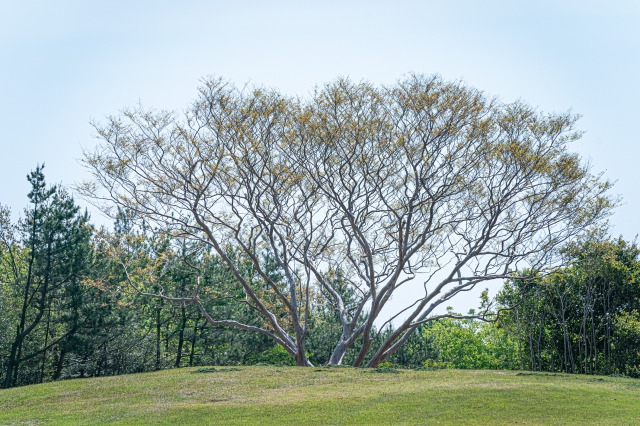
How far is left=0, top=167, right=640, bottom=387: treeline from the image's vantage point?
2611cm

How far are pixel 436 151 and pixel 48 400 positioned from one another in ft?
46.8

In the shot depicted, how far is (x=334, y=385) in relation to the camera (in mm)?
18000

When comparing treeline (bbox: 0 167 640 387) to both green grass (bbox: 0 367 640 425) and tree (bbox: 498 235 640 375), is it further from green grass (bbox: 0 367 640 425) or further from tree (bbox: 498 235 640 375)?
green grass (bbox: 0 367 640 425)

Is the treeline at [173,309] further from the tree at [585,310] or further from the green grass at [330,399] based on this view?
the green grass at [330,399]

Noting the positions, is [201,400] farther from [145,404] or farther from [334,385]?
[334,385]

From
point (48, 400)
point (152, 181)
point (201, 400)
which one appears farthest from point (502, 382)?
point (152, 181)

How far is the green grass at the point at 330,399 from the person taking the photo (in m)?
13.8

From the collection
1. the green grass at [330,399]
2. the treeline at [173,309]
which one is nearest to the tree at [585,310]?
the treeline at [173,309]

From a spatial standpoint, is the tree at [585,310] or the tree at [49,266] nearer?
the tree at [585,310]

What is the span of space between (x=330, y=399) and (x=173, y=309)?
19423 millimetres

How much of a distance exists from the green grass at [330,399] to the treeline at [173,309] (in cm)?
534

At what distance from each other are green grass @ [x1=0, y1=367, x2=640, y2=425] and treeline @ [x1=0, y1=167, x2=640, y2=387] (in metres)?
5.34

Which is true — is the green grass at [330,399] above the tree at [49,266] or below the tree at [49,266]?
below

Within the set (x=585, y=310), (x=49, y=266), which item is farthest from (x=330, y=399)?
(x=49, y=266)
